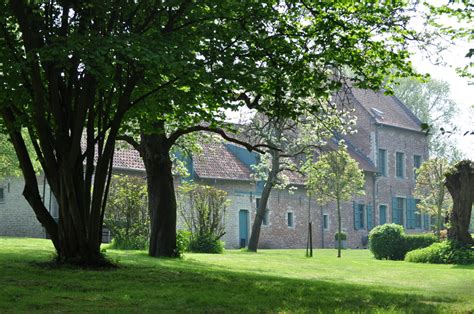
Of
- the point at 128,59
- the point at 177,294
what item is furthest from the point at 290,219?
the point at 177,294

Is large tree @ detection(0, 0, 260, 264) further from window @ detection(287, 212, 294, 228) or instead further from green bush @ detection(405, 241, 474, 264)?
window @ detection(287, 212, 294, 228)

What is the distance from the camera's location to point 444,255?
82.5 feet

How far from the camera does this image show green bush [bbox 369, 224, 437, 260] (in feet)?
95.1

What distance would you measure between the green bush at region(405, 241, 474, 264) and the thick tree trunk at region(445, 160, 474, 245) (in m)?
0.45

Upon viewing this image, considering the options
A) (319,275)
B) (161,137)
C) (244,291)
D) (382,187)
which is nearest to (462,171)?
(319,275)

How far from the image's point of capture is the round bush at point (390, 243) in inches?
1141

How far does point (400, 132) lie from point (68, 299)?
44048 mm

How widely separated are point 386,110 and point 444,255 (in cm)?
2777

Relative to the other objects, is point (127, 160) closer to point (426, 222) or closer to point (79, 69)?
point (79, 69)

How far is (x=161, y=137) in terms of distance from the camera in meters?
19.4

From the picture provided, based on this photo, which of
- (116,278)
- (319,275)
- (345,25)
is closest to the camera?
(116,278)

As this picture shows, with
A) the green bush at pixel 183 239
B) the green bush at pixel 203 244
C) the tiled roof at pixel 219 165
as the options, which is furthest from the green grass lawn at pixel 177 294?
the tiled roof at pixel 219 165

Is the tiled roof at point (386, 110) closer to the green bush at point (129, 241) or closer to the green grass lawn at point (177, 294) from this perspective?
the green bush at point (129, 241)

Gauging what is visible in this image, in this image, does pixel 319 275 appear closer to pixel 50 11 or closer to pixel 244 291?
pixel 244 291
